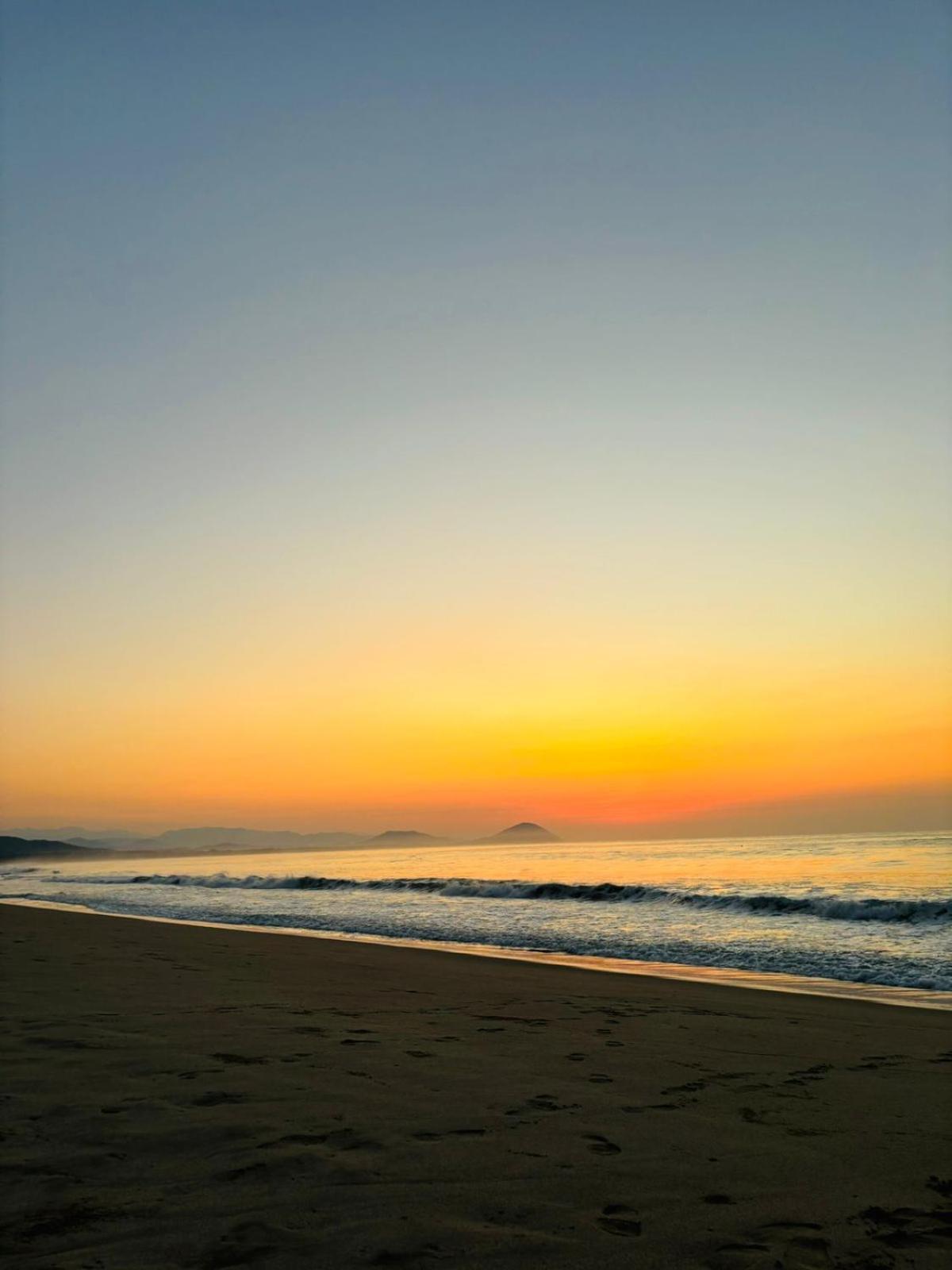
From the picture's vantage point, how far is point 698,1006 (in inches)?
377

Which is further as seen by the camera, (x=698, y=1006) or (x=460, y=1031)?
(x=698, y=1006)

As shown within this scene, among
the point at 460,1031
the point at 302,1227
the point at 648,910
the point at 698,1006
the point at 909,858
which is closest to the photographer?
the point at 302,1227

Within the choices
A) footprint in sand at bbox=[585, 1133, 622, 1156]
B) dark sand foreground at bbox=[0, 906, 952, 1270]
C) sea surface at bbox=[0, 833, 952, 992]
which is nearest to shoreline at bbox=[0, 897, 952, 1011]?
sea surface at bbox=[0, 833, 952, 992]

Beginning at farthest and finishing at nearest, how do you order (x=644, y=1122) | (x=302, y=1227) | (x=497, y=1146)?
1. (x=644, y=1122)
2. (x=497, y=1146)
3. (x=302, y=1227)

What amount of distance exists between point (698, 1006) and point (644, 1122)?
4.99m

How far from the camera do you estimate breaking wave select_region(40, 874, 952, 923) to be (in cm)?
2009

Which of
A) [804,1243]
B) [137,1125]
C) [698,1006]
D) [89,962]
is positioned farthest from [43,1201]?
[89,962]

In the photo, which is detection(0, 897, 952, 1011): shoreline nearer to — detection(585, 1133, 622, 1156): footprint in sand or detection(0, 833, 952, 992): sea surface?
detection(0, 833, 952, 992): sea surface

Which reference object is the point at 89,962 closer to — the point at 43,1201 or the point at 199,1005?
the point at 199,1005

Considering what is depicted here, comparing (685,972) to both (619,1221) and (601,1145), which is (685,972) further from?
(619,1221)

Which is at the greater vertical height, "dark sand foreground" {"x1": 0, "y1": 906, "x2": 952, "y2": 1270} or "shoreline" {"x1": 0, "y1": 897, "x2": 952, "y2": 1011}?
"dark sand foreground" {"x1": 0, "y1": 906, "x2": 952, "y2": 1270}

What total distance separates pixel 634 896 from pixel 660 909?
162 inches

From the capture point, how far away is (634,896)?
28828 millimetres

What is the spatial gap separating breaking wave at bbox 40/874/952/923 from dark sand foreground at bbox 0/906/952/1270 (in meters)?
12.1
